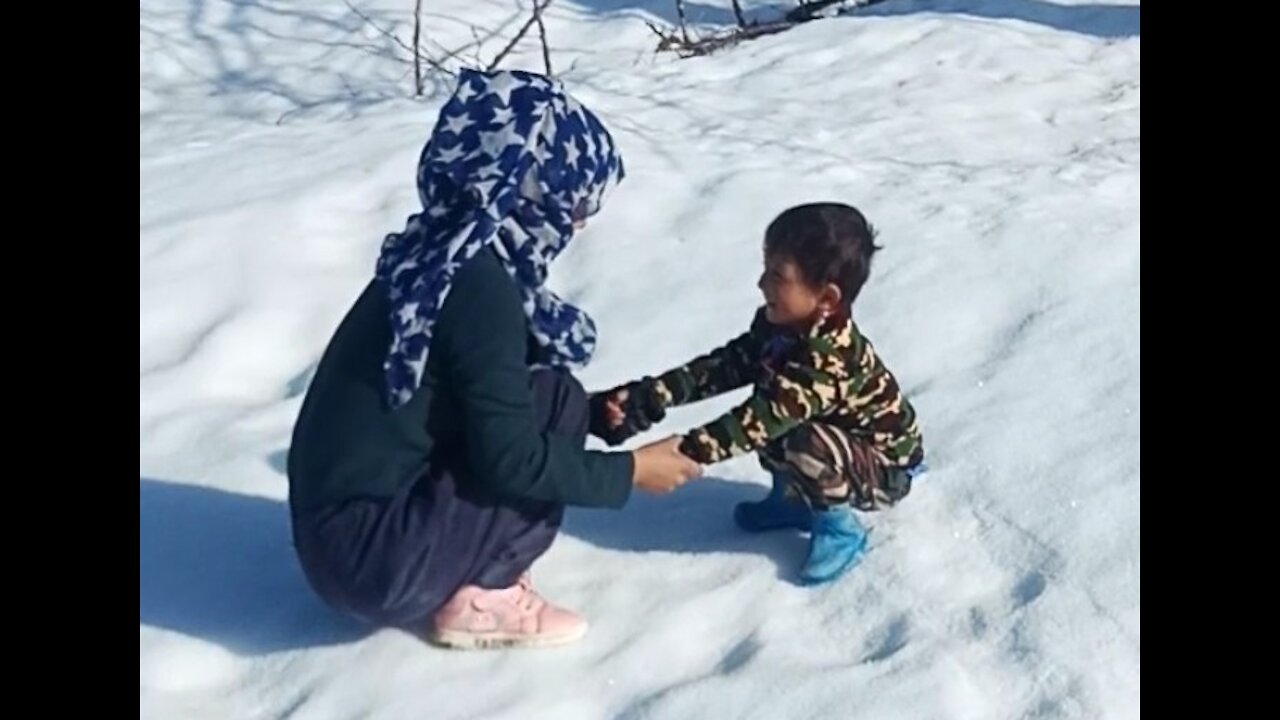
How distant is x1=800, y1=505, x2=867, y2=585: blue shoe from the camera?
326 centimetres

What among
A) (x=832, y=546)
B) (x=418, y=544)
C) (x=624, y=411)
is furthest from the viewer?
(x=624, y=411)

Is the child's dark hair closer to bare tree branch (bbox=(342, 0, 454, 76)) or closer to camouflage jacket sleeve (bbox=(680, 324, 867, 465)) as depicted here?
camouflage jacket sleeve (bbox=(680, 324, 867, 465))

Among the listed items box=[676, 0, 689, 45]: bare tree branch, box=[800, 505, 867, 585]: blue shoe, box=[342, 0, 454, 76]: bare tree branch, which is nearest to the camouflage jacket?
box=[800, 505, 867, 585]: blue shoe

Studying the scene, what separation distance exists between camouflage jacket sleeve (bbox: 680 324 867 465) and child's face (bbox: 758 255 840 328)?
0.05 metres

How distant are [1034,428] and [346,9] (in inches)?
196

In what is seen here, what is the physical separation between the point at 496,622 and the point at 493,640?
31mm

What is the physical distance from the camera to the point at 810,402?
10.4 feet

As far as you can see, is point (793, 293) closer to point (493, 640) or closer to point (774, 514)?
point (774, 514)

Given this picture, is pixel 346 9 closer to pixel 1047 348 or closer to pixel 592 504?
pixel 1047 348

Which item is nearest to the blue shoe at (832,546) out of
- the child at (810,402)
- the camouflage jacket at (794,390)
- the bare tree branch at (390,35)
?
the child at (810,402)

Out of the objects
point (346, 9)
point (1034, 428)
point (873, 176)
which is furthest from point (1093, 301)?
point (346, 9)

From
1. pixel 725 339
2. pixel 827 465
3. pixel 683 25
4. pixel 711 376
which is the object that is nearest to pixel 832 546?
pixel 827 465

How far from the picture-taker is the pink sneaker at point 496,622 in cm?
314

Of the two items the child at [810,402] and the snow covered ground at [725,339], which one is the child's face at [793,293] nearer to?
the child at [810,402]
